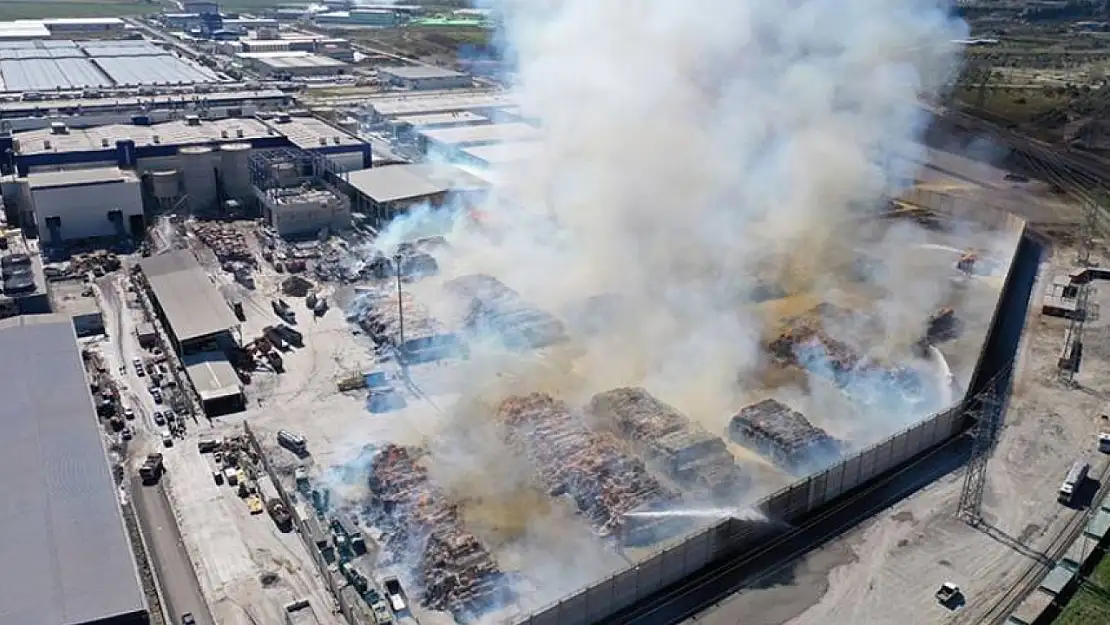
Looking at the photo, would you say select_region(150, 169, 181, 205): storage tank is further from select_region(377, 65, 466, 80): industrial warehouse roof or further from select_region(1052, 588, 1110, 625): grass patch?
select_region(1052, 588, 1110, 625): grass patch

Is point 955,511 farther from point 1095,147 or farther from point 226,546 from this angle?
point 1095,147

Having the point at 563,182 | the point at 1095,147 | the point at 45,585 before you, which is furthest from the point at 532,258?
the point at 1095,147

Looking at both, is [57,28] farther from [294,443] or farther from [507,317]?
[294,443]

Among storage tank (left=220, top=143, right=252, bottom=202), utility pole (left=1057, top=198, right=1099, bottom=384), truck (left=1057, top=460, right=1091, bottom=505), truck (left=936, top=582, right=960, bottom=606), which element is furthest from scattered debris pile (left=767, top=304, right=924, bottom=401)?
storage tank (left=220, top=143, right=252, bottom=202)

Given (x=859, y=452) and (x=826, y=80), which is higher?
(x=826, y=80)

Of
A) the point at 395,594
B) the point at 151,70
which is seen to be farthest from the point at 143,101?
the point at 395,594

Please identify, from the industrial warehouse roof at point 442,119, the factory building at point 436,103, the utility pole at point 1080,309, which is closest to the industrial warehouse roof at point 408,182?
the industrial warehouse roof at point 442,119
